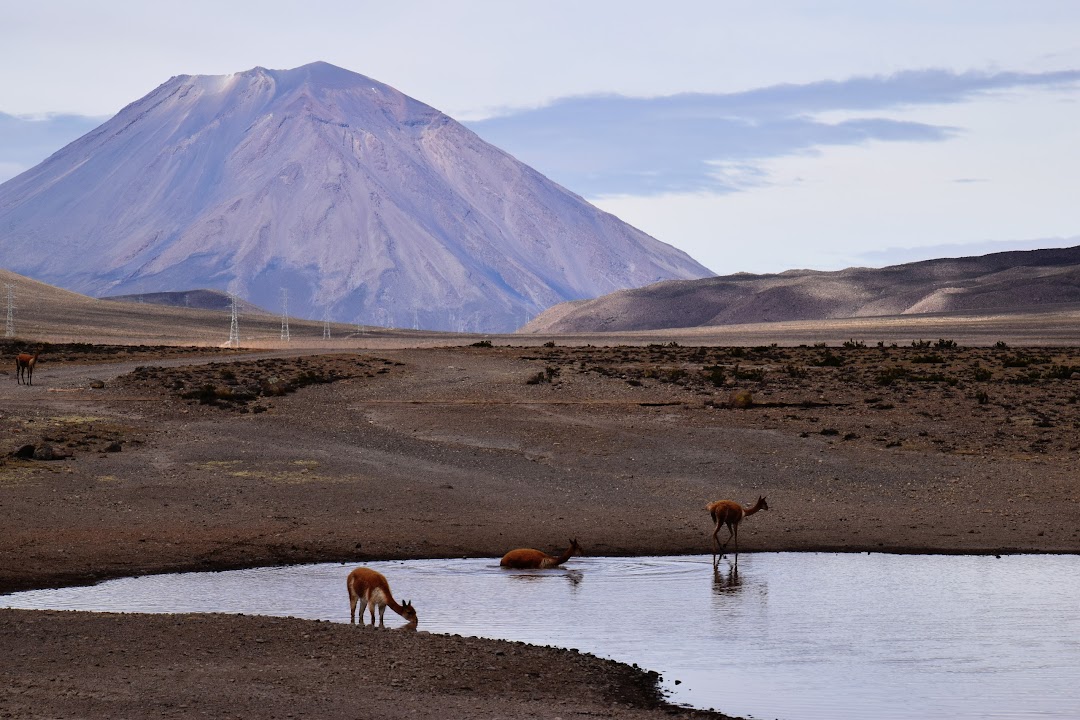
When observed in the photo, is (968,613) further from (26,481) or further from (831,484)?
(26,481)

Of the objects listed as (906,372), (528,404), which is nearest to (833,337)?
(906,372)

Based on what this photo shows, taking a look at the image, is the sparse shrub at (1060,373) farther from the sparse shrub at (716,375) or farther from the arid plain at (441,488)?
the sparse shrub at (716,375)

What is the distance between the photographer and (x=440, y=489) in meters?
22.2

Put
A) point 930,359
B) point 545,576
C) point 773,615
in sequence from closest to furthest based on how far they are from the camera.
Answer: point 773,615 < point 545,576 < point 930,359

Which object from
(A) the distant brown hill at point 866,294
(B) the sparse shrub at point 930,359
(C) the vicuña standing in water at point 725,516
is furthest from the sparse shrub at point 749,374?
(A) the distant brown hill at point 866,294

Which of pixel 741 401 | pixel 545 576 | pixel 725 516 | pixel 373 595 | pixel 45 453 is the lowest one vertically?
pixel 545 576

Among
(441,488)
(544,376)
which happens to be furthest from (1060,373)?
(441,488)

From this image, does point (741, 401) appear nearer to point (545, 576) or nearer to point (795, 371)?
point (795, 371)

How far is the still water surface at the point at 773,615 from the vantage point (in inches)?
439

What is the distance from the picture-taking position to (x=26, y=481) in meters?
21.3

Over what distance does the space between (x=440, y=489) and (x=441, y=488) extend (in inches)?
3.7

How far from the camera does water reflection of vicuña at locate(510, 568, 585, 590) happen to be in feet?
52.5

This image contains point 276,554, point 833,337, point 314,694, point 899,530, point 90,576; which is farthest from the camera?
point 833,337

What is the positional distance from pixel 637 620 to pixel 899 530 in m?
6.87
